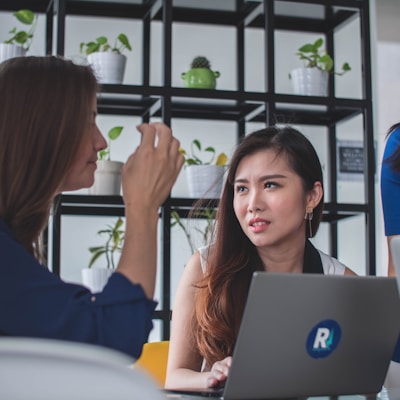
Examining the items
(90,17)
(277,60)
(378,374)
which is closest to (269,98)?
(277,60)

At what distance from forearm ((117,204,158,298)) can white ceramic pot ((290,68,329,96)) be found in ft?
7.93

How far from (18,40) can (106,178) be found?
0.68 metres

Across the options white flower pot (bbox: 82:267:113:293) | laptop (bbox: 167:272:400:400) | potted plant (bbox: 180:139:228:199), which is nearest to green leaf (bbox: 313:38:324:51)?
potted plant (bbox: 180:139:228:199)

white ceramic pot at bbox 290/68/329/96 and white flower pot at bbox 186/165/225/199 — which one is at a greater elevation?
white ceramic pot at bbox 290/68/329/96

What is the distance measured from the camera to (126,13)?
3.45 metres

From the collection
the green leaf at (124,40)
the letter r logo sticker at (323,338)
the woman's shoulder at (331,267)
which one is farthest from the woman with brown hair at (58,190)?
the green leaf at (124,40)

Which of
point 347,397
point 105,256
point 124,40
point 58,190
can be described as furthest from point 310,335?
point 124,40

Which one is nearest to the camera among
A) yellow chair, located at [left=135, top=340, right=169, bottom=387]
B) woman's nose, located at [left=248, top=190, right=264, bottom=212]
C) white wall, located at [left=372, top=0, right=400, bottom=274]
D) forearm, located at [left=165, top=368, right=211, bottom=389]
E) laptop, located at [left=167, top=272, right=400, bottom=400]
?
laptop, located at [left=167, top=272, right=400, bottom=400]

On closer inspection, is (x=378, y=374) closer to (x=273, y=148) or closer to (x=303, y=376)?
(x=303, y=376)

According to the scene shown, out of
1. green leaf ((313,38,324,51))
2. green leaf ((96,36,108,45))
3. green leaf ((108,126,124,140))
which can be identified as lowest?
green leaf ((108,126,124,140))

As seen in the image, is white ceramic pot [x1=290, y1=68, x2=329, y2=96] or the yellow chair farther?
white ceramic pot [x1=290, y1=68, x2=329, y2=96]

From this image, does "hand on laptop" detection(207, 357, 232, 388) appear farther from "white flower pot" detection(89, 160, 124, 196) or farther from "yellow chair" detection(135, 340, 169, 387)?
"white flower pot" detection(89, 160, 124, 196)

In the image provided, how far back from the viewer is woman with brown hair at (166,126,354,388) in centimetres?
202

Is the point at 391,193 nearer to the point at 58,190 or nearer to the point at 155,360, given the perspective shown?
the point at 155,360
